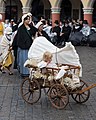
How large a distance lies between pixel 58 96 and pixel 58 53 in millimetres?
882

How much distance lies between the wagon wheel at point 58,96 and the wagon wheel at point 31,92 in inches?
12.5

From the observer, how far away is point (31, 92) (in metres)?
8.54

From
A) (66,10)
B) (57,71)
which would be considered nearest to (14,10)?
(66,10)

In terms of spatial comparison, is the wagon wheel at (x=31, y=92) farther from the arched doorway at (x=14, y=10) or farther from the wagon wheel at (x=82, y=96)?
the arched doorway at (x=14, y=10)

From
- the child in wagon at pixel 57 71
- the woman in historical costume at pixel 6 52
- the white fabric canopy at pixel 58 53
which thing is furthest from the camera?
the woman in historical costume at pixel 6 52

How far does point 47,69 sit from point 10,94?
152cm

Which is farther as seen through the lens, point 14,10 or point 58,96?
point 14,10

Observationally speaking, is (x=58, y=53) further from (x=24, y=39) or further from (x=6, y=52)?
(x=6, y=52)

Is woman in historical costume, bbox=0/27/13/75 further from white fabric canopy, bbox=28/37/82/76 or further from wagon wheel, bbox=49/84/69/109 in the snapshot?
wagon wheel, bbox=49/84/69/109

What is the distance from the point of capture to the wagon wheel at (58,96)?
7.78 meters

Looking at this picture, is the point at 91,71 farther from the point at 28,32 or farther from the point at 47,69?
the point at 47,69

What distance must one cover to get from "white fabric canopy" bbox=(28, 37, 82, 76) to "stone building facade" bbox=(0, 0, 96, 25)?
70.0 ft

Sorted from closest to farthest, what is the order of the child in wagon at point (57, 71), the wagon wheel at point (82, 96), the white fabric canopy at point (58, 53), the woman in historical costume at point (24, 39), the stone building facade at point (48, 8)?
the child in wagon at point (57, 71) < the white fabric canopy at point (58, 53) < the wagon wheel at point (82, 96) < the woman in historical costume at point (24, 39) < the stone building facade at point (48, 8)

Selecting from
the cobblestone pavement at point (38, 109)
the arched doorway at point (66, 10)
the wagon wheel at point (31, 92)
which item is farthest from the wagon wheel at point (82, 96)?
the arched doorway at point (66, 10)
